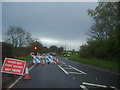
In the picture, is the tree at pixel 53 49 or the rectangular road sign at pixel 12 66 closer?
the rectangular road sign at pixel 12 66

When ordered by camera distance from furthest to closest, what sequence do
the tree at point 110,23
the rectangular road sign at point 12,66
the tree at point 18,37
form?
the tree at point 18,37
the tree at point 110,23
the rectangular road sign at point 12,66

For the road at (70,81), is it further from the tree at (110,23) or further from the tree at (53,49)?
the tree at (53,49)

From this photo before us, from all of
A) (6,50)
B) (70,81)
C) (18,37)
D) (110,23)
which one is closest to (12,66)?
(70,81)

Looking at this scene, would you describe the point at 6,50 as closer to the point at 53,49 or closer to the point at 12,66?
the point at 12,66

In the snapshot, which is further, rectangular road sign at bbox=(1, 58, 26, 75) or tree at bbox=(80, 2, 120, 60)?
tree at bbox=(80, 2, 120, 60)

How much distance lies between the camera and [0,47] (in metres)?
26.5

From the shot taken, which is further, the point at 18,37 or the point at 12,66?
the point at 18,37

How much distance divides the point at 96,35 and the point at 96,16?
2025 cm

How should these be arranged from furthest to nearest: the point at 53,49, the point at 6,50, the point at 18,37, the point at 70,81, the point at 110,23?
the point at 53,49
the point at 18,37
the point at 110,23
the point at 6,50
the point at 70,81

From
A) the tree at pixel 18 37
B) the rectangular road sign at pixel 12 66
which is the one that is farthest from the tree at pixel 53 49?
the rectangular road sign at pixel 12 66

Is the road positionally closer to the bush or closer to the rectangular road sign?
the rectangular road sign

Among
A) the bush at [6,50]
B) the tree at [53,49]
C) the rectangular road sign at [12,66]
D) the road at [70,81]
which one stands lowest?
the road at [70,81]

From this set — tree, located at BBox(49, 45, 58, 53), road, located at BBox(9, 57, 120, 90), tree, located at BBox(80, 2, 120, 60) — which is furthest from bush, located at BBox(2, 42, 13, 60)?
tree, located at BBox(49, 45, 58, 53)

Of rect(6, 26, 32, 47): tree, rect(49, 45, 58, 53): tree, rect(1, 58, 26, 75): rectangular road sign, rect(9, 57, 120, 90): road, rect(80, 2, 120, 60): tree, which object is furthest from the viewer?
rect(49, 45, 58, 53): tree
